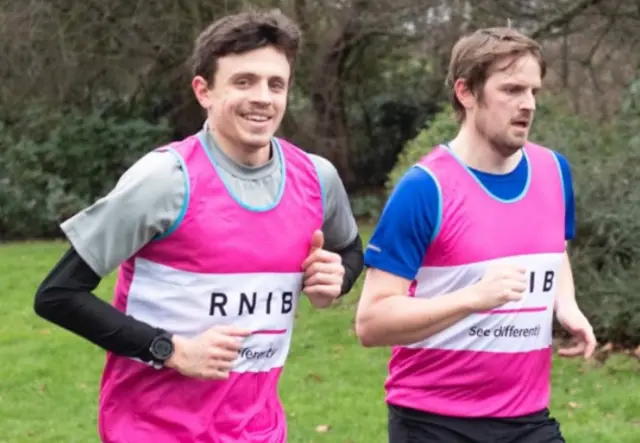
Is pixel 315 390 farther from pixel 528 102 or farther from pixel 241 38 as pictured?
pixel 241 38

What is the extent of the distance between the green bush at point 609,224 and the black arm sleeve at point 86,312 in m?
5.65

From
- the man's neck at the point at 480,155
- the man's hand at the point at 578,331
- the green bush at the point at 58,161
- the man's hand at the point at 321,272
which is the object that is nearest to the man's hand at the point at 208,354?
the man's hand at the point at 321,272

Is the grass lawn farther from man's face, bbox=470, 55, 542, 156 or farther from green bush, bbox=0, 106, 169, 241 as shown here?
green bush, bbox=0, 106, 169, 241

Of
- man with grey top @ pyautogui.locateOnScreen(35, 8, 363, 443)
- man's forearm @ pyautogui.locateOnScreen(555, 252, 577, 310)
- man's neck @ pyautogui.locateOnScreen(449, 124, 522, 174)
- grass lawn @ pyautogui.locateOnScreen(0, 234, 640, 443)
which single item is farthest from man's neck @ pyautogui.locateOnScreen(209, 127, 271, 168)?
grass lawn @ pyautogui.locateOnScreen(0, 234, 640, 443)

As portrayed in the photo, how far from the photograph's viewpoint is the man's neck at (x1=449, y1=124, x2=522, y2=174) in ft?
10.9

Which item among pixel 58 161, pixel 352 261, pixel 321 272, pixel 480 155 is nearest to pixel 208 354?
pixel 321 272

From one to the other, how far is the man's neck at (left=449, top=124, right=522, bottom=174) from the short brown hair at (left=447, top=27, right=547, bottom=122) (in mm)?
131

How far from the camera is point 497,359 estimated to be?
3277 millimetres

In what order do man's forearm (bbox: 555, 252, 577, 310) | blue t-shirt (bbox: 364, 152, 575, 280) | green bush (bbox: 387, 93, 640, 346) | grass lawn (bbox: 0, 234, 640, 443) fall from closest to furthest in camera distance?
blue t-shirt (bbox: 364, 152, 575, 280) < man's forearm (bbox: 555, 252, 577, 310) < grass lawn (bbox: 0, 234, 640, 443) < green bush (bbox: 387, 93, 640, 346)

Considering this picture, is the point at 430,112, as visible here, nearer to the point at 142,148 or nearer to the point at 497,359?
the point at 142,148

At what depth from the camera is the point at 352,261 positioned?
11.2ft

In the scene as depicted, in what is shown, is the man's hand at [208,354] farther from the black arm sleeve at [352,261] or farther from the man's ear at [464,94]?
the man's ear at [464,94]

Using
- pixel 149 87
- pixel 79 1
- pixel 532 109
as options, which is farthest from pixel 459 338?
pixel 149 87

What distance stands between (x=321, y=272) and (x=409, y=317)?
294mm
